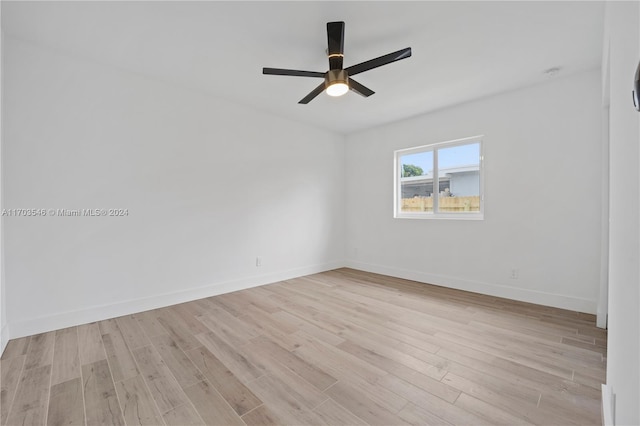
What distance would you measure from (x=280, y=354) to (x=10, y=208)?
103 inches

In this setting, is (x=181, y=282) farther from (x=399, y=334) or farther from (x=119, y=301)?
(x=399, y=334)

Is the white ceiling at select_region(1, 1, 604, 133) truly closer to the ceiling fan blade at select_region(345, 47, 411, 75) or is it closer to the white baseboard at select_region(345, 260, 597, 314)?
the ceiling fan blade at select_region(345, 47, 411, 75)

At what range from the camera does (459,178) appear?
13.0ft

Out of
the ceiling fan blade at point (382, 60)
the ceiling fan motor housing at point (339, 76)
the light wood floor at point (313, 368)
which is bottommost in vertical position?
the light wood floor at point (313, 368)

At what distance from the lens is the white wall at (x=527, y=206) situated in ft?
9.45

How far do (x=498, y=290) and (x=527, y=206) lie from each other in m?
1.09

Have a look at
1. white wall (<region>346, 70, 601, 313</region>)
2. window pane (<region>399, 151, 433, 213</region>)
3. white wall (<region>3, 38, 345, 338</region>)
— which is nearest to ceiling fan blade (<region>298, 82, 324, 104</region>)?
white wall (<region>3, 38, 345, 338</region>)

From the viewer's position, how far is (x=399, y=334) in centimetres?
241

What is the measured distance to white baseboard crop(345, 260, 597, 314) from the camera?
292cm

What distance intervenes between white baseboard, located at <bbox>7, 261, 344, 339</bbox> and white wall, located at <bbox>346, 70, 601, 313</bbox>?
2.36m

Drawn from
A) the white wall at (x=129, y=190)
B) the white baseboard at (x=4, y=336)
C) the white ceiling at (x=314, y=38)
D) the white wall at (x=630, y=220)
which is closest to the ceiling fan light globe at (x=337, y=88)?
the white ceiling at (x=314, y=38)

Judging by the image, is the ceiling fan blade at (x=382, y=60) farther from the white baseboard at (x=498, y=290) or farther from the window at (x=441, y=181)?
the white baseboard at (x=498, y=290)

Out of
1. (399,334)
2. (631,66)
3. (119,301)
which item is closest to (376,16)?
(631,66)

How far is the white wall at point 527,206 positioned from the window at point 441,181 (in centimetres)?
15
